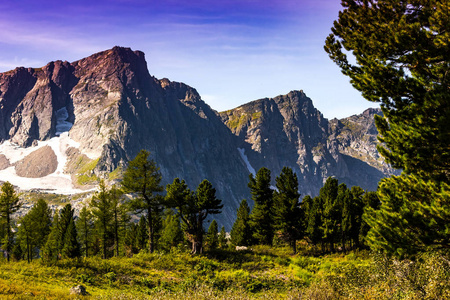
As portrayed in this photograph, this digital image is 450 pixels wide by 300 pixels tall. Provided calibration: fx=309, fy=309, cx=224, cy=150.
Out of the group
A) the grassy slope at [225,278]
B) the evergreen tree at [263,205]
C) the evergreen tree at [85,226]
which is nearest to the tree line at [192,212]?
the evergreen tree at [263,205]

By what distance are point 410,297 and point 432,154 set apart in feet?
17.6

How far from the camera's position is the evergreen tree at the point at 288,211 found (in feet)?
141

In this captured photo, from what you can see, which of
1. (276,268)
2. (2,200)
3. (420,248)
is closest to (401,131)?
(420,248)

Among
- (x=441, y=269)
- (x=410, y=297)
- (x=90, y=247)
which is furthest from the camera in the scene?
(x=90, y=247)

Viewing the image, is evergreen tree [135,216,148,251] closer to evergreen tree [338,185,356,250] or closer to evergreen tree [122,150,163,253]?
evergreen tree [122,150,163,253]

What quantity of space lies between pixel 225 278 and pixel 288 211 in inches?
692

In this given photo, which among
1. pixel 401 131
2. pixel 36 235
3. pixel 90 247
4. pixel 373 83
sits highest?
pixel 373 83

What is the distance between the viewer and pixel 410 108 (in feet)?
41.0

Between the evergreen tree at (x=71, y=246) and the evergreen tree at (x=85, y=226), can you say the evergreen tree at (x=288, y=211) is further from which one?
the evergreen tree at (x=85, y=226)

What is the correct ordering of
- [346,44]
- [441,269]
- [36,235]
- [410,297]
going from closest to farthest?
[410,297], [441,269], [346,44], [36,235]

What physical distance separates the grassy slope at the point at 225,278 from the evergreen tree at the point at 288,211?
202 inches

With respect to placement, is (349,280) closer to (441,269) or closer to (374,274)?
(374,274)

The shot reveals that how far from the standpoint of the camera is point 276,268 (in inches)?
1293

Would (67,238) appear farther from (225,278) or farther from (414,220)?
(414,220)
